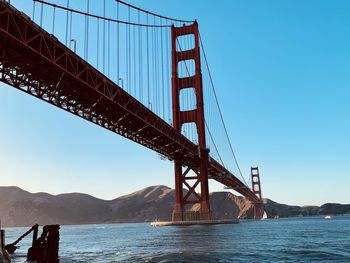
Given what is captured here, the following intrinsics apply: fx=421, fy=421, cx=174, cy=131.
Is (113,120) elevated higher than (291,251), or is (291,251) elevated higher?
(113,120)

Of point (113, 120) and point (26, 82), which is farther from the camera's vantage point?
point (113, 120)

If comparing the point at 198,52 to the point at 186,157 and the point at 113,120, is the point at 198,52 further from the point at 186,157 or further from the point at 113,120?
the point at 113,120

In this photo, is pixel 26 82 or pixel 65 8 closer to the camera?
pixel 26 82

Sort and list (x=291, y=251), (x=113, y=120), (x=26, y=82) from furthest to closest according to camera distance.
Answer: (x=113, y=120) → (x=26, y=82) → (x=291, y=251)

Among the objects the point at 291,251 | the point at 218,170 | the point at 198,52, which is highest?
the point at 198,52

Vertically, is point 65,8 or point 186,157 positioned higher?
point 65,8

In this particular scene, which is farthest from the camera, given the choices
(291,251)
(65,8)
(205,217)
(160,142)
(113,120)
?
(205,217)

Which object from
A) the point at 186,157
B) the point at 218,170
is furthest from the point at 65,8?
the point at 218,170

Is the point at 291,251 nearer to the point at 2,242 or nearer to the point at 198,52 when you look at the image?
the point at 2,242

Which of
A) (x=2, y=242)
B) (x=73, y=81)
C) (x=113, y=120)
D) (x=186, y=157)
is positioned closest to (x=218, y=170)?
(x=186, y=157)
